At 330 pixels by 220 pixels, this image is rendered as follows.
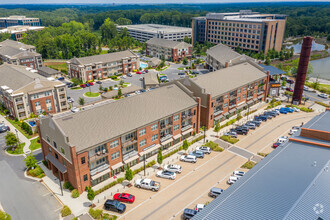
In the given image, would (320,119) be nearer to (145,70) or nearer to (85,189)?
(85,189)

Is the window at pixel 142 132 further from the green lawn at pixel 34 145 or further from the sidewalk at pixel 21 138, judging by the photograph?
the sidewalk at pixel 21 138

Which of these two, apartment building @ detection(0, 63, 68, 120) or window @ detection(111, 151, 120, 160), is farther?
apartment building @ detection(0, 63, 68, 120)

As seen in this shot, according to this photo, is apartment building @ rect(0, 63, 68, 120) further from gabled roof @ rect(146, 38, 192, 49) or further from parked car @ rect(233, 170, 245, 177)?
gabled roof @ rect(146, 38, 192, 49)

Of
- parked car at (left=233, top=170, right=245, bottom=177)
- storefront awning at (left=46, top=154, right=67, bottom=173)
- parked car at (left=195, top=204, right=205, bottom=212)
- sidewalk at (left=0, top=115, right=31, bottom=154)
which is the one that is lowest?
sidewalk at (left=0, top=115, right=31, bottom=154)

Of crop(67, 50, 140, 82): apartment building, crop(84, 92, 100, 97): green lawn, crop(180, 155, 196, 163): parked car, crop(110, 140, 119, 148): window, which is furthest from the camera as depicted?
crop(67, 50, 140, 82): apartment building

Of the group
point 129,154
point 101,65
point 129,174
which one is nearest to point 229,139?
point 129,154

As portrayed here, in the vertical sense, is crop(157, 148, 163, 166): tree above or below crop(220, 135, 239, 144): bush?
above

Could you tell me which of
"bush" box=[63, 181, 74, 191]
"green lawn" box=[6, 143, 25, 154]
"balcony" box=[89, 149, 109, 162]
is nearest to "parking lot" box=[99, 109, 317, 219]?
"balcony" box=[89, 149, 109, 162]
